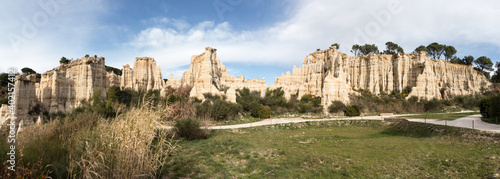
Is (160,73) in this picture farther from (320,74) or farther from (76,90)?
(320,74)

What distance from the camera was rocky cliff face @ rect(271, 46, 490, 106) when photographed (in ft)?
137

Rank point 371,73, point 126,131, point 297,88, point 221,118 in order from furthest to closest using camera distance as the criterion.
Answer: point 371,73 → point 297,88 → point 221,118 → point 126,131

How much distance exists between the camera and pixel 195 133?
13047 millimetres

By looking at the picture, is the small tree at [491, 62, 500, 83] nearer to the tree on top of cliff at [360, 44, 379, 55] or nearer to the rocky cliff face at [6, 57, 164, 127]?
the tree on top of cliff at [360, 44, 379, 55]

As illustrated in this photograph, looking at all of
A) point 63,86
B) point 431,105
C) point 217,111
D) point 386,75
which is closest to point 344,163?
point 217,111

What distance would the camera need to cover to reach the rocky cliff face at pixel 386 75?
41.9 meters

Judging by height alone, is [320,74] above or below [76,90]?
above

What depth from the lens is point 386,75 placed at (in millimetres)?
47875

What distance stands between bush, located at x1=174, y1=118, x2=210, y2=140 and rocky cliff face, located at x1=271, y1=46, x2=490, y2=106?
28.4m

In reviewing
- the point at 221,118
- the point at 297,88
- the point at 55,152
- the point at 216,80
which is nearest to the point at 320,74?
the point at 297,88

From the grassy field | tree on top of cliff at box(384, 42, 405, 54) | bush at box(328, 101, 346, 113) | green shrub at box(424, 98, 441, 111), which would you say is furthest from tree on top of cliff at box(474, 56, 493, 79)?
the grassy field

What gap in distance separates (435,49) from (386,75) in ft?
66.8

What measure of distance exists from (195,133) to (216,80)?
35.4 meters

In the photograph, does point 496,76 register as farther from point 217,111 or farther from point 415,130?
point 217,111
